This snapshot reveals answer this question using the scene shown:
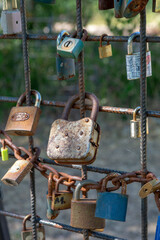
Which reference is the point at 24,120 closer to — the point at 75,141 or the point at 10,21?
the point at 75,141

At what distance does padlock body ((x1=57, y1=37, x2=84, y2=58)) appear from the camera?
1104 millimetres

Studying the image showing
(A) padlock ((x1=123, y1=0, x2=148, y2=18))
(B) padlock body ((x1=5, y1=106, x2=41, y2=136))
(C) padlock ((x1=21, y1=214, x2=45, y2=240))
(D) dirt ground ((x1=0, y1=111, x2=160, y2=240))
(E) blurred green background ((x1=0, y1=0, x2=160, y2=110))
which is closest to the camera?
(A) padlock ((x1=123, y1=0, x2=148, y2=18))

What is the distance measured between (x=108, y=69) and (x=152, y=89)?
54 centimetres

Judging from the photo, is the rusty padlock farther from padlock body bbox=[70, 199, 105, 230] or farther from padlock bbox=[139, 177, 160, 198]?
padlock bbox=[139, 177, 160, 198]

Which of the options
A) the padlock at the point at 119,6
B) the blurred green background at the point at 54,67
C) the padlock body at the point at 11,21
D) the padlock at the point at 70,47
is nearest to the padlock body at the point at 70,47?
the padlock at the point at 70,47

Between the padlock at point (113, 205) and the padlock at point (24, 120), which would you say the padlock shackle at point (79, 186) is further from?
the padlock at point (24, 120)

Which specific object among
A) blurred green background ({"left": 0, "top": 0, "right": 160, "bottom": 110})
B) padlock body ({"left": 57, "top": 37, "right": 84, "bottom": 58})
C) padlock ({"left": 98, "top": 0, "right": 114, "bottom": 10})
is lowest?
blurred green background ({"left": 0, "top": 0, "right": 160, "bottom": 110})

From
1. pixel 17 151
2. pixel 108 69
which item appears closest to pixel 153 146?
pixel 108 69

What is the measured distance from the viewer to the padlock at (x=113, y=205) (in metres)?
1.13

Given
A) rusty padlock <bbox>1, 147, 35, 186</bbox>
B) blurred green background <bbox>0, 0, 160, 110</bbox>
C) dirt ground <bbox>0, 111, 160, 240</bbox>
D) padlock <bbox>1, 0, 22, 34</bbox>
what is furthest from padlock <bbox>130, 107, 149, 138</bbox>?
blurred green background <bbox>0, 0, 160, 110</bbox>

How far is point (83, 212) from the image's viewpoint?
1.20 m

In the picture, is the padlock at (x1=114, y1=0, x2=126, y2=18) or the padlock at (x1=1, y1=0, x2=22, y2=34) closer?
the padlock at (x1=114, y1=0, x2=126, y2=18)

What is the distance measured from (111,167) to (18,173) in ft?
8.85

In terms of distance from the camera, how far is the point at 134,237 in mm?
2934
